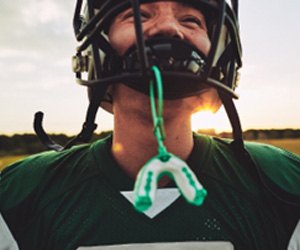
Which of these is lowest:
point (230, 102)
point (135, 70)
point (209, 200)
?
point (209, 200)

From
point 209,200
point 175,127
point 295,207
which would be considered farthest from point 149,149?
point 295,207

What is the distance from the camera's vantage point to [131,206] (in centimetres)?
170

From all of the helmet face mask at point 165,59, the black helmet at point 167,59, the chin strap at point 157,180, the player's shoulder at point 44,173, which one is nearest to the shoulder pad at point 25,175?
A: the player's shoulder at point 44,173

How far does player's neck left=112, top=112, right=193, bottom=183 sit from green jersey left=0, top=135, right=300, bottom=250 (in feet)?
0.14

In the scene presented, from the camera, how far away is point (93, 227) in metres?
1.68

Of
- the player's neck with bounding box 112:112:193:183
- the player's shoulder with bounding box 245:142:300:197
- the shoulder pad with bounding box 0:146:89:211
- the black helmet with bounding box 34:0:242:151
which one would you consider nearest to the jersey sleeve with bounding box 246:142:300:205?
the player's shoulder with bounding box 245:142:300:197

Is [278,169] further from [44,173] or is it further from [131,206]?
[44,173]

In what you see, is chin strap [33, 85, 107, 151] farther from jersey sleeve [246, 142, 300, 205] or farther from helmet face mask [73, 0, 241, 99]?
jersey sleeve [246, 142, 300, 205]

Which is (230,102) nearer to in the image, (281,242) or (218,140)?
(218,140)

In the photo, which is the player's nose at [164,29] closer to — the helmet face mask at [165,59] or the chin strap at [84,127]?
the helmet face mask at [165,59]

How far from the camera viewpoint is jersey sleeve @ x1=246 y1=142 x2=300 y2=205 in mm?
1797

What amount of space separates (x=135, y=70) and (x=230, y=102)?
524mm

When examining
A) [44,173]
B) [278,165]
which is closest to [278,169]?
[278,165]

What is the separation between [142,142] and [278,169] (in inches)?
21.7
